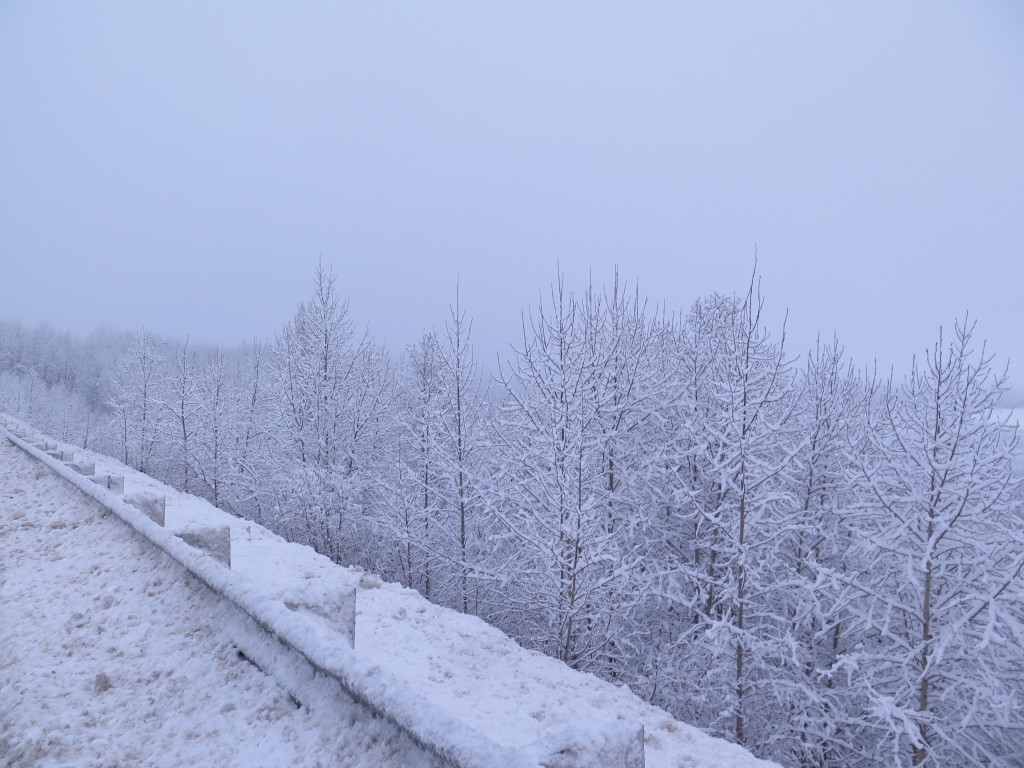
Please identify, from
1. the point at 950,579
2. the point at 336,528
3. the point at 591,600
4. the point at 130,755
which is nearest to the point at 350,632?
the point at 130,755

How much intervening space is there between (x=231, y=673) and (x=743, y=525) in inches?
378

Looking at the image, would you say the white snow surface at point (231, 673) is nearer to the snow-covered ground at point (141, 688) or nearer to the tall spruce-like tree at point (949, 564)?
the snow-covered ground at point (141, 688)

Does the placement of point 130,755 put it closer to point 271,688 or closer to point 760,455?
point 271,688

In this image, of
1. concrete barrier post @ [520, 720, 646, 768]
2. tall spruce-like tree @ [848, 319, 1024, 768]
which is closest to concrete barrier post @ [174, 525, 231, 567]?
concrete barrier post @ [520, 720, 646, 768]

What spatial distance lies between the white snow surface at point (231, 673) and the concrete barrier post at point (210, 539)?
20 cm

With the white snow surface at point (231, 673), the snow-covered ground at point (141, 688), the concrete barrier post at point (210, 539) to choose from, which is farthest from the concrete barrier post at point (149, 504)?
the concrete barrier post at point (210, 539)

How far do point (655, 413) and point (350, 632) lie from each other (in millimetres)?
10807

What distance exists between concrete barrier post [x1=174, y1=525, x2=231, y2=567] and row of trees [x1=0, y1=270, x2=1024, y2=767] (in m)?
6.52

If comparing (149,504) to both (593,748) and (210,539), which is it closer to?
(210,539)

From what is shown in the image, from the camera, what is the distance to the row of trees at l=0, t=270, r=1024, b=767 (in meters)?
9.70

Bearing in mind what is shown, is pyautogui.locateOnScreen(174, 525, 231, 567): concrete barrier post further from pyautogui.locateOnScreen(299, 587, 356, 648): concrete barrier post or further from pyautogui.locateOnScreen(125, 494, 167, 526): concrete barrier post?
pyautogui.locateOnScreen(299, 587, 356, 648): concrete barrier post

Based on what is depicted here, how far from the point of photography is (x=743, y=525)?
421 inches

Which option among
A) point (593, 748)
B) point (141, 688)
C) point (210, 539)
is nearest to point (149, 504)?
point (210, 539)

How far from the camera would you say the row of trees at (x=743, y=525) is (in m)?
9.70
